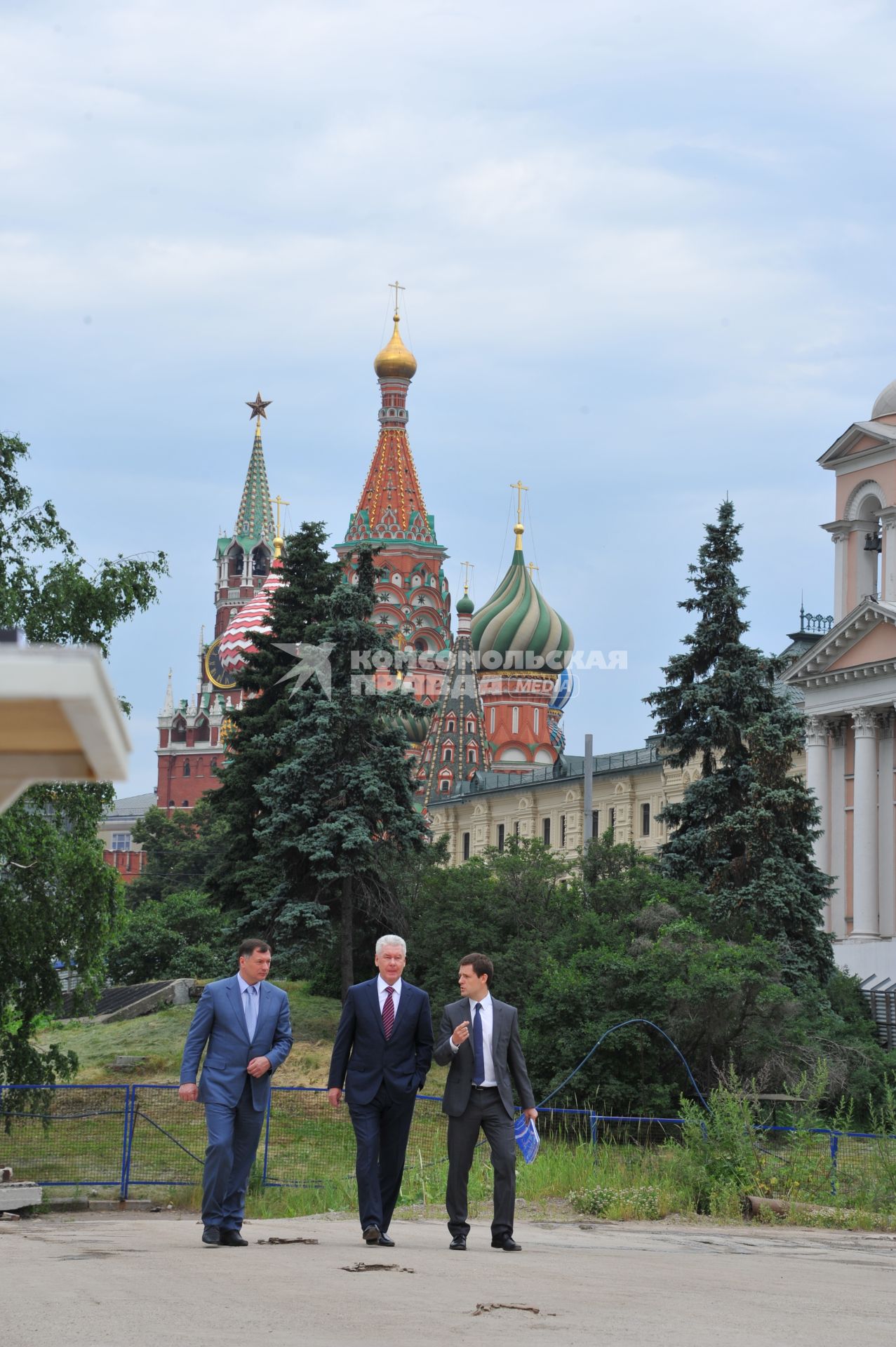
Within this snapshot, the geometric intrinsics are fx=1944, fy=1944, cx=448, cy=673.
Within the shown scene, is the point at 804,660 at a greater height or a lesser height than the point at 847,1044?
greater

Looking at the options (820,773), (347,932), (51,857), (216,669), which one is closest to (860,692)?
(820,773)

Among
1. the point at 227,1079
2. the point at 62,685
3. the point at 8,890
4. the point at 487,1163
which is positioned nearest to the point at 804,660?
the point at 8,890

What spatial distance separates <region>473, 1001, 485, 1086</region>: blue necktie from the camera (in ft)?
33.2

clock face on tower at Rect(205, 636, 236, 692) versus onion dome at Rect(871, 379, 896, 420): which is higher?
clock face on tower at Rect(205, 636, 236, 692)

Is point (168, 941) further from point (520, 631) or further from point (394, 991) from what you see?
point (394, 991)

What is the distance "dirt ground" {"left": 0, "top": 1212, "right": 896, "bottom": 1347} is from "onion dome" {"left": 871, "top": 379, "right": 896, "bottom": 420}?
4147 centimetres

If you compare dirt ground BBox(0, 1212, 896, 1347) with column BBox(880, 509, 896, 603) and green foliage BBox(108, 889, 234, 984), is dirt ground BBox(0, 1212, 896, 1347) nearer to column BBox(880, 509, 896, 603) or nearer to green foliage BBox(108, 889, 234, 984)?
column BBox(880, 509, 896, 603)

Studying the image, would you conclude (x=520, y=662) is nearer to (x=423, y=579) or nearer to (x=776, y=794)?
(x=423, y=579)

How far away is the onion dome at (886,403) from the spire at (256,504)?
424 ft

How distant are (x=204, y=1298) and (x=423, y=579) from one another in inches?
4456

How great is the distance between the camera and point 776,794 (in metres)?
37.2

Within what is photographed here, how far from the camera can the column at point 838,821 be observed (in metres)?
48.7

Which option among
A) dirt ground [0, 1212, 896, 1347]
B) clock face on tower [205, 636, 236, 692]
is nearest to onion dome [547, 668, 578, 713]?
clock face on tower [205, 636, 236, 692]

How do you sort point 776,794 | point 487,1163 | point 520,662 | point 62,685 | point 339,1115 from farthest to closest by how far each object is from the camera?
point 520,662
point 776,794
point 339,1115
point 487,1163
point 62,685
